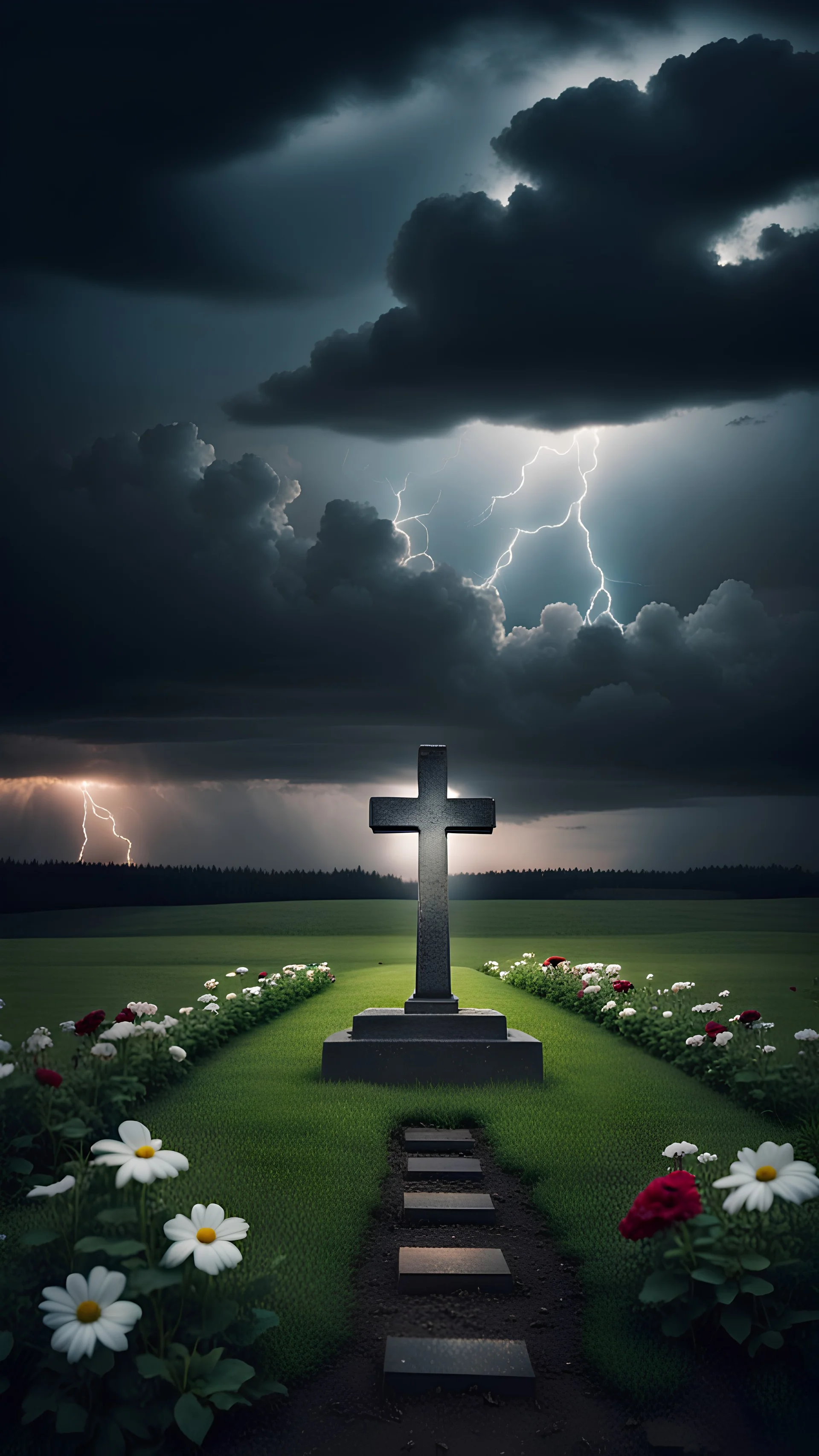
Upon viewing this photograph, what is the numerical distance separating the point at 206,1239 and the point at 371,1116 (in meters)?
4.54

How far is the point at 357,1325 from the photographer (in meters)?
4.66

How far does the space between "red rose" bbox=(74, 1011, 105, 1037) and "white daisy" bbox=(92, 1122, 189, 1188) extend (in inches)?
130

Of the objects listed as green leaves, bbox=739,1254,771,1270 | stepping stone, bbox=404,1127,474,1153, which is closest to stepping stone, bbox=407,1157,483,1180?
stepping stone, bbox=404,1127,474,1153

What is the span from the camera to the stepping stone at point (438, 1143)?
7461mm

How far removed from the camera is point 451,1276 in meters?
5.09

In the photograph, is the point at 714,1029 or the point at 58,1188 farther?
the point at 714,1029

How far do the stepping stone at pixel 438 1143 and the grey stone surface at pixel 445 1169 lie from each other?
518 mm

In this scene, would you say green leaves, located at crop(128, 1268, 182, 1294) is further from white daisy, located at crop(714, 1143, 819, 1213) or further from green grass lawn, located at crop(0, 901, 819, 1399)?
white daisy, located at crop(714, 1143, 819, 1213)

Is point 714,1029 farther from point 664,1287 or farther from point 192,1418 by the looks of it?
point 192,1418

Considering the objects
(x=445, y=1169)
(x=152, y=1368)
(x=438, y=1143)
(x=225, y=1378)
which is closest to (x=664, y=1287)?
(x=225, y=1378)

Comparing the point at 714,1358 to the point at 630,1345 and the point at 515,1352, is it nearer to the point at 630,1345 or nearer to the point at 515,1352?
the point at 630,1345

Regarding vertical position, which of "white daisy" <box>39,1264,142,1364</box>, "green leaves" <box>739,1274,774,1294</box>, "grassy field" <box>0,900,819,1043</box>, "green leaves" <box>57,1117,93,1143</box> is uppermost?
"green leaves" <box>57,1117,93,1143</box>

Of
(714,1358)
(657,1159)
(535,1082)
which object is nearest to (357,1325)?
(714,1358)

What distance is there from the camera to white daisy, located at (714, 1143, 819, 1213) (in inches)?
151
